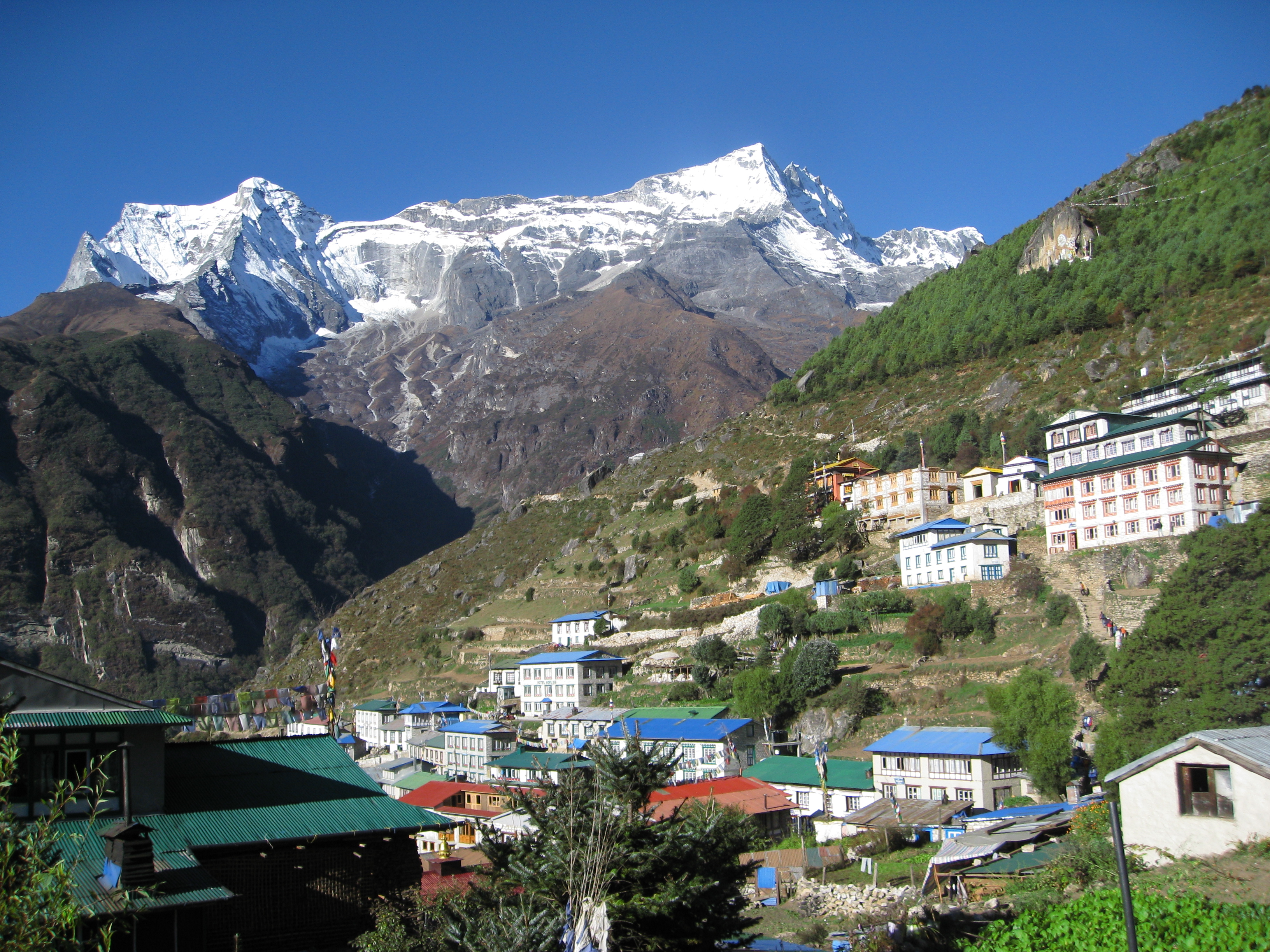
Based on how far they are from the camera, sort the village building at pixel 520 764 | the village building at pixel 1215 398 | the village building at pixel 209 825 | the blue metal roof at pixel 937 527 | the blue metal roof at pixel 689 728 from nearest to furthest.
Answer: the village building at pixel 209 825 → the blue metal roof at pixel 689 728 → the village building at pixel 520 764 → the village building at pixel 1215 398 → the blue metal roof at pixel 937 527

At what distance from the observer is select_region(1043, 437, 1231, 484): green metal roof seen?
149 ft

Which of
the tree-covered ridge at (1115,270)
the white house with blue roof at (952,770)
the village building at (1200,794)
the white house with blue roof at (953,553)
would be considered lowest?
the white house with blue roof at (952,770)

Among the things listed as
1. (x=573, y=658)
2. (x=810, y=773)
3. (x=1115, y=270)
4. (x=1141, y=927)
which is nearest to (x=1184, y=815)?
(x=1141, y=927)

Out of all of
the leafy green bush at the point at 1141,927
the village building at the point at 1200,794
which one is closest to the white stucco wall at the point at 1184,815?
the village building at the point at 1200,794

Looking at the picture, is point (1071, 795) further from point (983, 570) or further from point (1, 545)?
point (1, 545)

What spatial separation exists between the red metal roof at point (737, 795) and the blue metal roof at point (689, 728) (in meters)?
6.27

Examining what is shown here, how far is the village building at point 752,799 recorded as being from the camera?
3653cm

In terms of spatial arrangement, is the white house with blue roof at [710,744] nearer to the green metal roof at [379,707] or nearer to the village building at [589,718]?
the village building at [589,718]

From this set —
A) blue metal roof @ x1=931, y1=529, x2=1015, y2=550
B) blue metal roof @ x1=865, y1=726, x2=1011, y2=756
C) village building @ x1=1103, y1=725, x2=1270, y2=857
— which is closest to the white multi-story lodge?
blue metal roof @ x1=931, y1=529, x2=1015, y2=550

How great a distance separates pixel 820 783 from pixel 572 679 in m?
29.1

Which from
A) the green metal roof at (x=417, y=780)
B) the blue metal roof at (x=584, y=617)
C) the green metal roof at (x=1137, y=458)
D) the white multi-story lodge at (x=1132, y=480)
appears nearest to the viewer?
the white multi-story lodge at (x=1132, y=480)

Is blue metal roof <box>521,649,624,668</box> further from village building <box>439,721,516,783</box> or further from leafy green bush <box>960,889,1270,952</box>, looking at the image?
leafy green bush <box>960,889,1270,952</box>

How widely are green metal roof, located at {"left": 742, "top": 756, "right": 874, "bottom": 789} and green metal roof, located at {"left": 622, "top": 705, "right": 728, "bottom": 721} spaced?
7.21m

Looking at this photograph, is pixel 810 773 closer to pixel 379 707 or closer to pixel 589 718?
pixel 589 718
